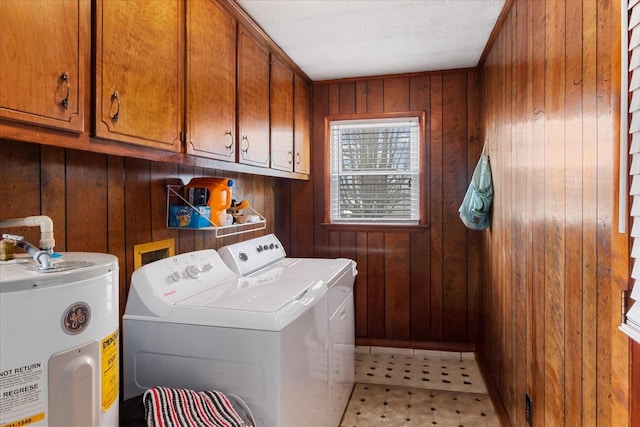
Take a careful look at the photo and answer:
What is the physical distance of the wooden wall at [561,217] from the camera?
1042 mm

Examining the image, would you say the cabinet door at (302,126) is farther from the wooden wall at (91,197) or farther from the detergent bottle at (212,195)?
the wooden wall at (91,197)

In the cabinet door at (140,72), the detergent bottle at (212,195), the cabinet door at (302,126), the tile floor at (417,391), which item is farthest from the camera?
the cabinet door at (302,126)

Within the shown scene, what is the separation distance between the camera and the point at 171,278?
159 centimetres

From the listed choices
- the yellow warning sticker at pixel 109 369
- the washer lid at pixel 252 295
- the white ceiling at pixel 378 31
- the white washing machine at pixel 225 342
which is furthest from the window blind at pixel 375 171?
the yellow warning sticker at pixel 109 369

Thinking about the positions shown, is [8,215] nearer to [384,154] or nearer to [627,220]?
[627,220]

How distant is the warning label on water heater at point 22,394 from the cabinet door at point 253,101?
4.58ft

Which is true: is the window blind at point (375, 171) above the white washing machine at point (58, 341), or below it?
above

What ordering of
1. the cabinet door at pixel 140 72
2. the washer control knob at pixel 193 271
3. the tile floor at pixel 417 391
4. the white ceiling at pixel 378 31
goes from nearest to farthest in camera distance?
the cabinet door at pixel 140 72 < the washer control knob at pixel 193 271 < the white ceiling at pixel 378 31 < the tile floor at pixel 417 391

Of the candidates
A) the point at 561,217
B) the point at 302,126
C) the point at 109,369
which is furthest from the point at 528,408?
the point at 302,126

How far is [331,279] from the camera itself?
1.97 metres

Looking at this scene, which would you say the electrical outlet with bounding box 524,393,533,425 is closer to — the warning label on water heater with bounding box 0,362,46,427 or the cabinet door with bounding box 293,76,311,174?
the warning label on water heater with bounding box 0,362,46,427

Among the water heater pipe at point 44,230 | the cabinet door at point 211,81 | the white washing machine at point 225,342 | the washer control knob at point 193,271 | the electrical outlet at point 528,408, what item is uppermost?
the cabinet door at point 211,81

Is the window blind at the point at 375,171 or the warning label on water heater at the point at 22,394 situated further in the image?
the window blind at the point at 375,171

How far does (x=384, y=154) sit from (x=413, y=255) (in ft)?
2.86
